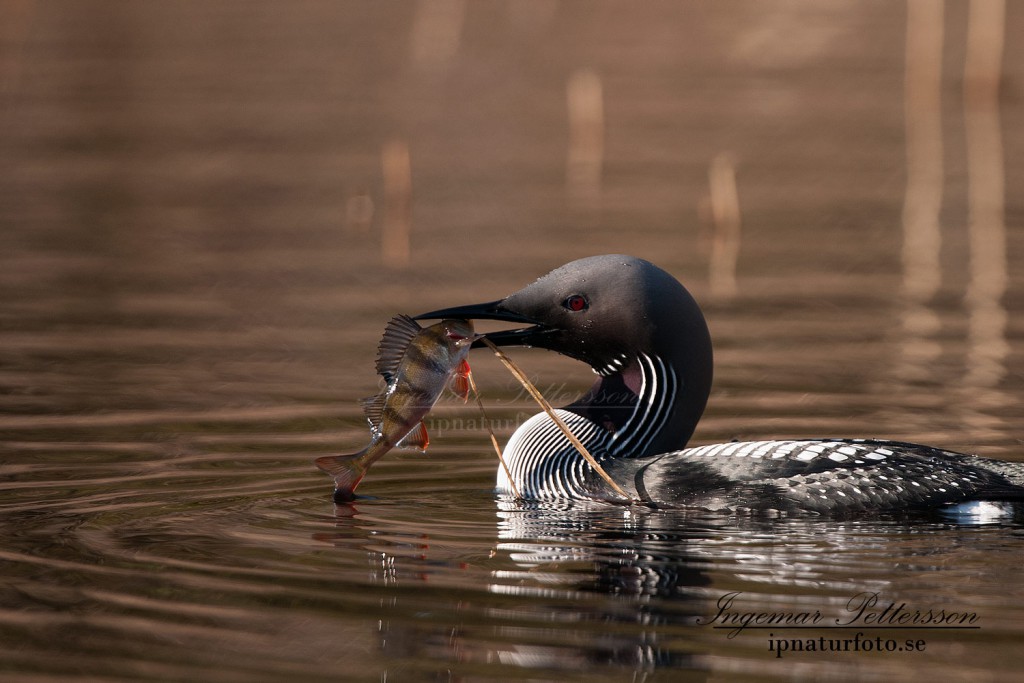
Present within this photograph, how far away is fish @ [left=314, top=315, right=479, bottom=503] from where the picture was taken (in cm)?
585

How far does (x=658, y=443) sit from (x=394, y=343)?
3.38 ft

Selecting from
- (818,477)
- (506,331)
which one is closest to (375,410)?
(506,331)

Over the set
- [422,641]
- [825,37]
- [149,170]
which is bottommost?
[422,641]

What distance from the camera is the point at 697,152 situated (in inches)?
651

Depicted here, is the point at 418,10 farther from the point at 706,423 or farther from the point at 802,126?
the point at 706,423

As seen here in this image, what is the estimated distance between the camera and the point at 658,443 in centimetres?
618

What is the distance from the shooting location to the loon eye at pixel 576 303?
244 inches

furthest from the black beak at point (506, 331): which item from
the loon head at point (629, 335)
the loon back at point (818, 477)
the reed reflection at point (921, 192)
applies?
the reed reflection at point (921, 192)

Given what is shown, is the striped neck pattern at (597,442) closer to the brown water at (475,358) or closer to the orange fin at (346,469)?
the brown water at (475,358)

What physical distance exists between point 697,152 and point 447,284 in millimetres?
6658

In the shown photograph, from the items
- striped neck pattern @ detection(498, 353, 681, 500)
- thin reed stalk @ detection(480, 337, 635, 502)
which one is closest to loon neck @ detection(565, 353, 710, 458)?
striped neck pattern @ detection(498, 353, 681, 500)

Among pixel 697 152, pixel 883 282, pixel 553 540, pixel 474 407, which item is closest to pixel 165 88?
pixel 697 152

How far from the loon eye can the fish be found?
0.48 meters

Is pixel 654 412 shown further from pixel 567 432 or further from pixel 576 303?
pixel 576 303
